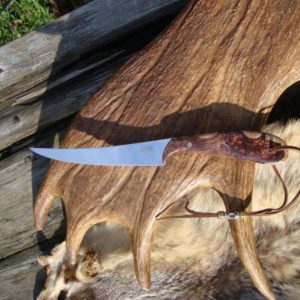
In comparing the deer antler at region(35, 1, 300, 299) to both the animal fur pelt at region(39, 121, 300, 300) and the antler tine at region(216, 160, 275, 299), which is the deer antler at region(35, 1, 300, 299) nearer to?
the antler tine at region(216, 160, 275, 299)

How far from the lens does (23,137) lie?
2.41 meters

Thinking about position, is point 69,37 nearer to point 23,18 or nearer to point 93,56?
point 93,56

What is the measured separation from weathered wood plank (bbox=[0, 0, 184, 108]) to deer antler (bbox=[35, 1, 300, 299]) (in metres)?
0.45

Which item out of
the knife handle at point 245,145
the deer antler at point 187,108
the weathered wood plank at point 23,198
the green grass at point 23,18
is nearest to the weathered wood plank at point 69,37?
the weathered wood plank at point 23,198

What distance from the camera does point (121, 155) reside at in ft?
5.85

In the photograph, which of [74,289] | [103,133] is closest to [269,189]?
[103,133]

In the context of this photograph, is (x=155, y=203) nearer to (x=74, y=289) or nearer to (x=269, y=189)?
(x=269, y=189)

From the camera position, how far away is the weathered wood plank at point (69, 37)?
7.61 feet

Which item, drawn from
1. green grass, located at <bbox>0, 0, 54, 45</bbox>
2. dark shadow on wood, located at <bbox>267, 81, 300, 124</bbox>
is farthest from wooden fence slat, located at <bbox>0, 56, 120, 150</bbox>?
green grass, located at <bbox>0, 0, 54, 45</bbox>

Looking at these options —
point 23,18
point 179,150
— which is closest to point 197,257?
point 179,150

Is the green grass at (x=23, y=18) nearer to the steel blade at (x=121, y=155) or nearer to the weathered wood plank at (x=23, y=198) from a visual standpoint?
the weathered wood plank at (x=23, y=198)

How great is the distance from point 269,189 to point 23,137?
3.24 ft

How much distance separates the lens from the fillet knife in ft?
5.47

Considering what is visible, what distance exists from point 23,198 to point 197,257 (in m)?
0.73
